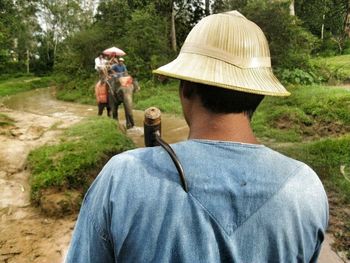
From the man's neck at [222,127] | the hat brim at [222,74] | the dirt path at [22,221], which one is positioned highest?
the hat brim at [222,74]

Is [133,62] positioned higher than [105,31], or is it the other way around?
[105,31]

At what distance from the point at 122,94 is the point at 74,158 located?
338cm

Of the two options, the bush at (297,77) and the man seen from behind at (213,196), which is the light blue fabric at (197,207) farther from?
the bush at (297,77)

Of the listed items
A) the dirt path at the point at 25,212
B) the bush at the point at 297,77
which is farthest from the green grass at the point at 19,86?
the dirt path at the point at 25,212

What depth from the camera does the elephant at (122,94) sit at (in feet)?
26.0

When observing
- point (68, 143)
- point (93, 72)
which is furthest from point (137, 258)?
point (93, 72)

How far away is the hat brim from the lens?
107 centimetres

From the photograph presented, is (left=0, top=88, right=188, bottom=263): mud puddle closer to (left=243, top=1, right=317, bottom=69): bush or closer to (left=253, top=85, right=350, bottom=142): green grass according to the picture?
(left=253, top=85, right=350, bottom=142): green grass

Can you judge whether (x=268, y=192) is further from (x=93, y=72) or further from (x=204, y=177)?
(x=93, y=72)

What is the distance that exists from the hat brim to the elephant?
6.79 m

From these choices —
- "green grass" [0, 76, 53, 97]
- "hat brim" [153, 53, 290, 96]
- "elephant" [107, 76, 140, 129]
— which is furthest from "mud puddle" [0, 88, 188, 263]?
→ "green grass" [0, 76, 53, 97]

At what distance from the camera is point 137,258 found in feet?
3.27

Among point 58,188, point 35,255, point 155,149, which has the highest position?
point 155,149

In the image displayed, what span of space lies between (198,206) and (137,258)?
0.20 m
